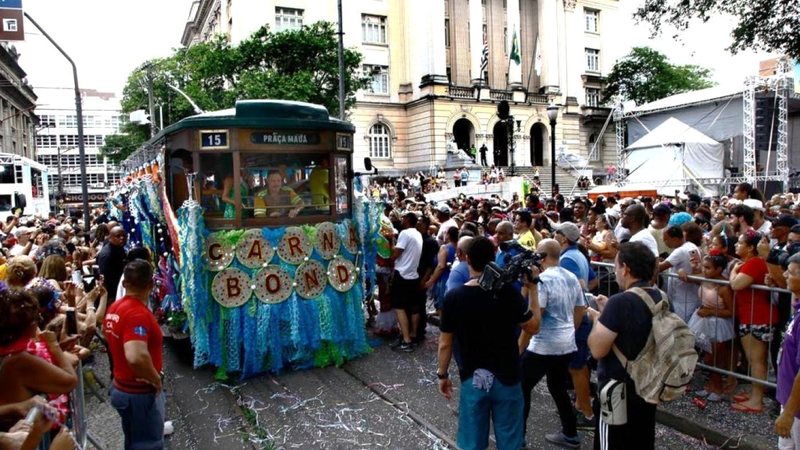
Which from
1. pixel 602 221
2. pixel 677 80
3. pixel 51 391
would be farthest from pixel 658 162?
pixel 677 80

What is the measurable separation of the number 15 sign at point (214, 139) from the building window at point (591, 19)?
166ft

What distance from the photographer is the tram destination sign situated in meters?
7.33

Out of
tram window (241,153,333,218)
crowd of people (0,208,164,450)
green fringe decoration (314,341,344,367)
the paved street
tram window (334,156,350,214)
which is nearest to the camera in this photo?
crowd of people (0,208,164,450)

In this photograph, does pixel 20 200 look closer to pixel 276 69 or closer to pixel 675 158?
pixel 276 69

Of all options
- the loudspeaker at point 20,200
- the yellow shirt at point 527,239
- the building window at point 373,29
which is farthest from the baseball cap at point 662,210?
the building window at point 373,29

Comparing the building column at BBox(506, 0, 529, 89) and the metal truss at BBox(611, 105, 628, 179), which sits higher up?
the building column at BBox(506, 0, 529, 89)

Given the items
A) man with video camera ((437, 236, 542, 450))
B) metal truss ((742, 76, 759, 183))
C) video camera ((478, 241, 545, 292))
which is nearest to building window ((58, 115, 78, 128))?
metal truss ((742, 76, 759, 183))

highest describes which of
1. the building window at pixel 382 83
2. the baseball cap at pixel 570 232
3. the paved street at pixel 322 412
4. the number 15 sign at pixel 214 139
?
the building window at pixel 382 83

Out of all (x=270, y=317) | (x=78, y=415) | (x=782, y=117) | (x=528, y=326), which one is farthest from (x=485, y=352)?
(x=782, y=117)

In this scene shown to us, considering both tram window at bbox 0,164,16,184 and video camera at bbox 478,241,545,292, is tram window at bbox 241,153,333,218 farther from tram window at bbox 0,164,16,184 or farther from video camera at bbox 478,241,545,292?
tram window at bbox 0,164,16,184

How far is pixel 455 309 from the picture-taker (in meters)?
4.04

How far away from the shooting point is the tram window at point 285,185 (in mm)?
7406

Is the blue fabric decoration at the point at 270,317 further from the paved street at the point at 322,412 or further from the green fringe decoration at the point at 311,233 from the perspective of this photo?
the paved street at the point at 322,412

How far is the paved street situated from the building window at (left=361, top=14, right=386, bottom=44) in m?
37.2
